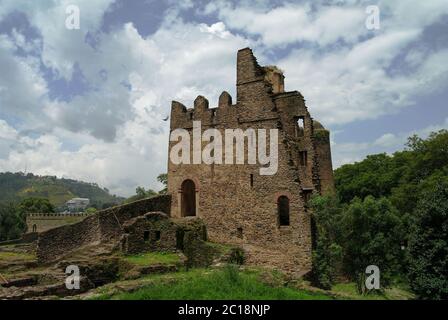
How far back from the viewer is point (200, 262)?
61.8 ft

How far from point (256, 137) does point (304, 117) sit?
115 inches

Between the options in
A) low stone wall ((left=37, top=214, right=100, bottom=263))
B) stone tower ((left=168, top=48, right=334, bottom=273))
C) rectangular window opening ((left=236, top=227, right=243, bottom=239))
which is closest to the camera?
stone tower ((left=168, top=48, right=334, bottom=273))

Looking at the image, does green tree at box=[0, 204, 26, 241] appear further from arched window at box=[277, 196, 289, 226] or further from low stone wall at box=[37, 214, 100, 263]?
arched window at box=[277, 196, 289, 226]

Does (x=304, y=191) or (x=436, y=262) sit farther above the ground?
(x=304, y=191)

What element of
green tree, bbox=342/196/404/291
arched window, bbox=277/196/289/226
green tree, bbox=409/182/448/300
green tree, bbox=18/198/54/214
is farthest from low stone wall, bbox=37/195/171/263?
green tree, bbox=18/198/54/214

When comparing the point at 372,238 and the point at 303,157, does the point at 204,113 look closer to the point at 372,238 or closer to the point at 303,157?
the point at 303,157

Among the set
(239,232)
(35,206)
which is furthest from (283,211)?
(35,206)

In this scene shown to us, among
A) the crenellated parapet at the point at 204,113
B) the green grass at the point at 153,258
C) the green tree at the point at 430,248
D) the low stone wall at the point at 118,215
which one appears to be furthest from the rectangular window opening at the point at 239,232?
the green tree at the point at 430,248

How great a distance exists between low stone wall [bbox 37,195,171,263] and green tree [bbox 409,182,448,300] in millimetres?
13817

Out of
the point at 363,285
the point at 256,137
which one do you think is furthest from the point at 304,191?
the point at 363,285

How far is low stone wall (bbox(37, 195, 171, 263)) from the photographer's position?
19.0m

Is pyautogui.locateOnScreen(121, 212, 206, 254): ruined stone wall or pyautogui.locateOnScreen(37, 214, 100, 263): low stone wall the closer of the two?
pyautogui.locateOnScreen(121, 212, 206, 254): ruined stone wall

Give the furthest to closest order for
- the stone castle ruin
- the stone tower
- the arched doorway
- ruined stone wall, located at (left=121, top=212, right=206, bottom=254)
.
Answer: the arched doorway < the stone tower < the stone castle ruin < ruined stone wall, located at (left=121, top=212, right=206, bottom=254)
